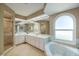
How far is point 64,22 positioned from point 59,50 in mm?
617

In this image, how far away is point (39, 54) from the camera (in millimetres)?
1684

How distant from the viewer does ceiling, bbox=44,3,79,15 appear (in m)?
1.62

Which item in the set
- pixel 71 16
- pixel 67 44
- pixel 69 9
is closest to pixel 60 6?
pixel 69 9

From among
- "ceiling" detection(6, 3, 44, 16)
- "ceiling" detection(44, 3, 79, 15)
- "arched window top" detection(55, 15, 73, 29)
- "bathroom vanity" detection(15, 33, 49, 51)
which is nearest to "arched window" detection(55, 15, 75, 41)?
"arched window top" detection(55, 15, 73, 29)

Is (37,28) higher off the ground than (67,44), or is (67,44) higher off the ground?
(37,28)

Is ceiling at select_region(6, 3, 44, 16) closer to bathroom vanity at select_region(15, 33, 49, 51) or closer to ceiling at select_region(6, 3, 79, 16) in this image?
ceiling at select_region(6, 3, 79, 16)

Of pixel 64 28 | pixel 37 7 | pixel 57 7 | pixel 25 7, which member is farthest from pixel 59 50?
pixel 25 7

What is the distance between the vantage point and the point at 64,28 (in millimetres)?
1780

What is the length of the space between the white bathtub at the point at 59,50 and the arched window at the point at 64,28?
18 centimetres

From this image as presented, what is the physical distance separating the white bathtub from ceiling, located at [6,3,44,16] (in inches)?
32.3

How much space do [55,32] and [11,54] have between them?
3.47 feet

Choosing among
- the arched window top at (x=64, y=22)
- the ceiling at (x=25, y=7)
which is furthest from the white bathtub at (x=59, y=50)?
the ceiling at (x=25, y=7)

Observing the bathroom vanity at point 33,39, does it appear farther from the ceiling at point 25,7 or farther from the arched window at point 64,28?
the ceiling at point 25,7

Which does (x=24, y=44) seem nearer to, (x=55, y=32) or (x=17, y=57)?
(x=17, y=57)
